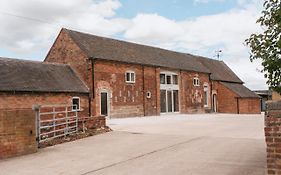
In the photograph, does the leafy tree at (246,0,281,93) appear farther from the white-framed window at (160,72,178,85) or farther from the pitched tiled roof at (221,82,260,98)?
the pitched tiled roof at (221,82,260,98)

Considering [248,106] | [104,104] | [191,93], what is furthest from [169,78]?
[248,106]

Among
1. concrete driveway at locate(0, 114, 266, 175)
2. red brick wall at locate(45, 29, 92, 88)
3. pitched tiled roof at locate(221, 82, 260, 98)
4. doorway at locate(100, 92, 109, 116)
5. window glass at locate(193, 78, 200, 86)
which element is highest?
red brick wall at locate(45, 29, 92, 88)

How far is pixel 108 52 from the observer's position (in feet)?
98.4

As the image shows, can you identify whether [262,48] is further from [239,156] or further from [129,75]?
[129,75]

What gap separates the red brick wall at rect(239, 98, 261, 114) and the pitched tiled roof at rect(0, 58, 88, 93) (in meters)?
22.5

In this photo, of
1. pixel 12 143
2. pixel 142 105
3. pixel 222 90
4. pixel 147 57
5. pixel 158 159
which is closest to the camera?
pixel 158 159

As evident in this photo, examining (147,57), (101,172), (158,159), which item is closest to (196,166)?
(158,159)

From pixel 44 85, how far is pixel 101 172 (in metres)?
16.6

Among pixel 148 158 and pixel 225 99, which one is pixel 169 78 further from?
pixel 148 158

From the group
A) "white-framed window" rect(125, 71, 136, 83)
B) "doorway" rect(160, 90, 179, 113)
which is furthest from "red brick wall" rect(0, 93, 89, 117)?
"doorway" rect(160, 90, 179, 113)

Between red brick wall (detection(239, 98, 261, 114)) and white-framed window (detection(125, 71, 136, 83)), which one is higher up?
white-framed window (detection(125, 71, 136, 83))

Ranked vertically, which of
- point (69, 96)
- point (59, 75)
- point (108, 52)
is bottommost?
point (69, 96)

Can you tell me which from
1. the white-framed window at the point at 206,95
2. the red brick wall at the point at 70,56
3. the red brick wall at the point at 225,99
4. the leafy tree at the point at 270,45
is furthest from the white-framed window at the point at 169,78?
the leafy tree at the point at 270,45

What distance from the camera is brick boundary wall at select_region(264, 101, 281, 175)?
4.90m
